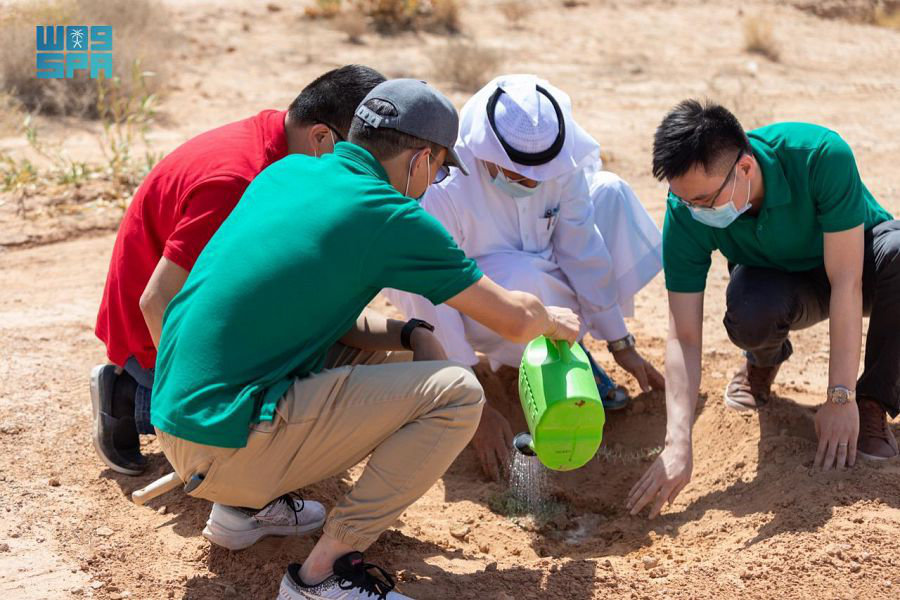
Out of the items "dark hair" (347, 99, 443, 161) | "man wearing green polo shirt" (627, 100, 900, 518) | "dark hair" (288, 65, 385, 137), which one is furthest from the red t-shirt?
"man wearing green polo shirt" (627, 100, 900, 518)

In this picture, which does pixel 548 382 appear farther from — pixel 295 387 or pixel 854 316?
pixel 854 316

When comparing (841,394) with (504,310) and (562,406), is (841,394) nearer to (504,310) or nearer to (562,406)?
(562,406)

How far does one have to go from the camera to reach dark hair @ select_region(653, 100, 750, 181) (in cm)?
305

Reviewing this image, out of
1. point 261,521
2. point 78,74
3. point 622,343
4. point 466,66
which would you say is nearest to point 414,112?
point 261,521

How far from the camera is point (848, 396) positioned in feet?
10.3

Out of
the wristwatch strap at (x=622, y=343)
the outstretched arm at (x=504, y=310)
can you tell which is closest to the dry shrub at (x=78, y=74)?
the wristwatch strap at (x=622, y=343)

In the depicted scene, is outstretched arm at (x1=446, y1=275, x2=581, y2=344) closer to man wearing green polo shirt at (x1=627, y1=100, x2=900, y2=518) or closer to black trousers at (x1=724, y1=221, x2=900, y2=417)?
man wearing green polo shirt at (x1=627, y1=100, x2=900, y2=518)

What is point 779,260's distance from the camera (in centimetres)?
354

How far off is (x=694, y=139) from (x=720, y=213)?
0.31 metres

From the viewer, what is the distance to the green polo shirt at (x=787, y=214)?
10.4ft

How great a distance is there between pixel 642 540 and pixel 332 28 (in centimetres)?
831

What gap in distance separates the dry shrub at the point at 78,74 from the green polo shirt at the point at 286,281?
5324mm

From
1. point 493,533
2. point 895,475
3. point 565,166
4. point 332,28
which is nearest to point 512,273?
point 565,166

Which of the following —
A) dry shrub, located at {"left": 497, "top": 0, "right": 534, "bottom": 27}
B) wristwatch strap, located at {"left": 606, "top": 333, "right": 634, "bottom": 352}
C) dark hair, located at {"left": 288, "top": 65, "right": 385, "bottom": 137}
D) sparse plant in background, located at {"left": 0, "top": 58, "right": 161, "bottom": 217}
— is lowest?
sparse plant in background, located at {"left": 0, "top": 58, "right": 161, "bottom": 217}
